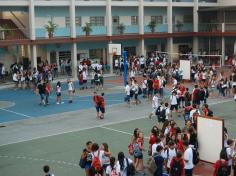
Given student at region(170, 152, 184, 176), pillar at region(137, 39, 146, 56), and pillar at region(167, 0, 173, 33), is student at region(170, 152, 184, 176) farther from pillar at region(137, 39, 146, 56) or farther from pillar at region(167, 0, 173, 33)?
pillar at region(167, 0, 173, 33)

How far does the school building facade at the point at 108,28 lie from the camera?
42856 mm

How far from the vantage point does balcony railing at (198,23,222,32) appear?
52906mm

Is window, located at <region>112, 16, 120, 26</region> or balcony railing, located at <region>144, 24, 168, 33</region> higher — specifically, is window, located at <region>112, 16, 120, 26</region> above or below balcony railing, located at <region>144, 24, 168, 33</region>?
above

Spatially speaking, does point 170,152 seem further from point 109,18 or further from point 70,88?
point 109,18

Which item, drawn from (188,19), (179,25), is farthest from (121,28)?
(188,19)

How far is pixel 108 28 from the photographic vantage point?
46906 millimetres

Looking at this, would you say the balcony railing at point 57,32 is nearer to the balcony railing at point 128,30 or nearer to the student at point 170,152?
the balcony railing at point 128,30

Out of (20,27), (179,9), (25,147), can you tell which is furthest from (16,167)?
(179,9)

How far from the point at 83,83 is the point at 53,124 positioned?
12618 millimetres

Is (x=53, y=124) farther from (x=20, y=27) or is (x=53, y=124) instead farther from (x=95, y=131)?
(x=20, y=27)

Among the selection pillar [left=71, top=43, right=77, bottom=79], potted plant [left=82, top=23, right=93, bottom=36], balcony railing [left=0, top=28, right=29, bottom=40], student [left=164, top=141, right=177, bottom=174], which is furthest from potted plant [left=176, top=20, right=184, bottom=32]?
student [left=164, top=141, right=177, bottom=174]

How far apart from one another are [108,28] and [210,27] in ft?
46.4

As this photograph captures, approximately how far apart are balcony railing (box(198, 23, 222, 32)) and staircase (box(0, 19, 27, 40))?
22.7 metres

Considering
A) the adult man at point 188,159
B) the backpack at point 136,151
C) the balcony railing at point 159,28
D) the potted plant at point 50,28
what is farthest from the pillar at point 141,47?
the adult man at point 188,159
